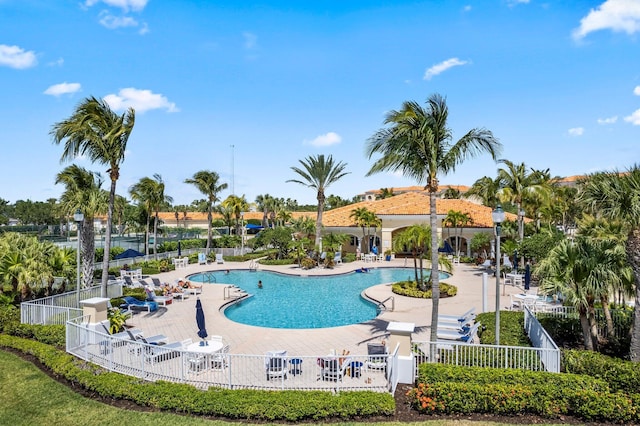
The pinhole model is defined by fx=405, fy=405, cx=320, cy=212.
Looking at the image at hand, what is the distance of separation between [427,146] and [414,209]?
29.5 metres

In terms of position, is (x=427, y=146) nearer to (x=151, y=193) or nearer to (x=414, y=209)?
(x=414, y=209)

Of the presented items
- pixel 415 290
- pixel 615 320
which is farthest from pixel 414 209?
pixel 615 320

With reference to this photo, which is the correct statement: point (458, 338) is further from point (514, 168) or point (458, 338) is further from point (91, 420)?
point (514, 168)

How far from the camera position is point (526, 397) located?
8500 mm

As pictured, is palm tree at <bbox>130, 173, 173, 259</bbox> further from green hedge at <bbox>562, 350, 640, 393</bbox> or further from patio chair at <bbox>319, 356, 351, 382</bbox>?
green hedge at <bbox>562, 350, 640, 393</bbox>

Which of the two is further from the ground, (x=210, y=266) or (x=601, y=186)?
(x=601, y=186)

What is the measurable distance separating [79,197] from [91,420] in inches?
622

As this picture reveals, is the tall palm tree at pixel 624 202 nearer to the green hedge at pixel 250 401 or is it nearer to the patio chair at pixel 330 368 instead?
the green hedge at pixel 250 401

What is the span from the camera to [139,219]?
145ft

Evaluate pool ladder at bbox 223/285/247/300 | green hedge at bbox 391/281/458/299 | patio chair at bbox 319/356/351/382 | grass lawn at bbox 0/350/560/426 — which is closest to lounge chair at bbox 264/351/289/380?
patio chair at bbox 319/356/351/382

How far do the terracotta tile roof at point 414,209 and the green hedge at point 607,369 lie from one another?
29.1 m

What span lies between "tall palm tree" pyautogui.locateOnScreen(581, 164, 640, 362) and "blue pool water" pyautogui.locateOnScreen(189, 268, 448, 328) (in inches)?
405

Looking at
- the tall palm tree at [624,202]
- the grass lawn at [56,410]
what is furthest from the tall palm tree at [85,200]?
the tall palm tree at [624,202]

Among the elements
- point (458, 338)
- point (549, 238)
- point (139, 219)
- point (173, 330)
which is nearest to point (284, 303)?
point (173, 330)
